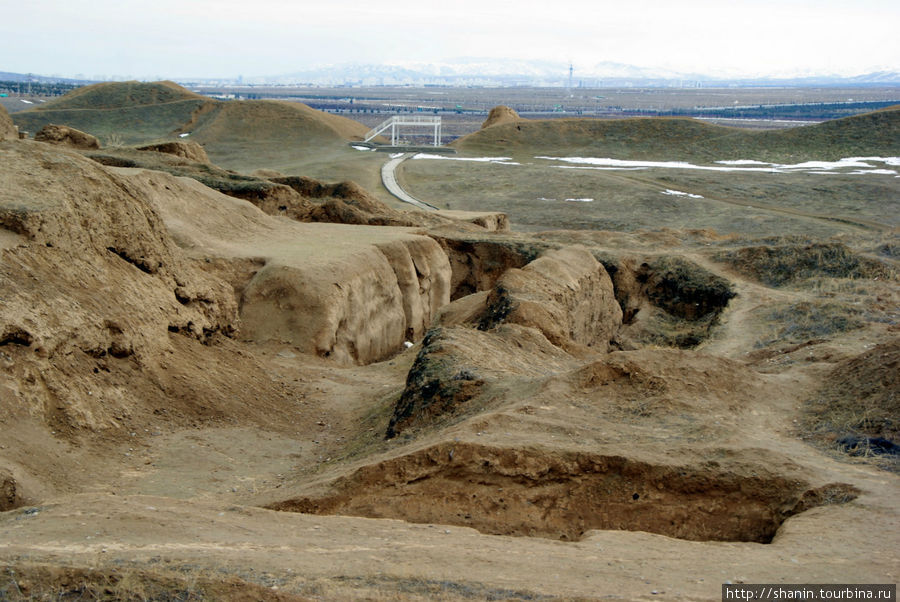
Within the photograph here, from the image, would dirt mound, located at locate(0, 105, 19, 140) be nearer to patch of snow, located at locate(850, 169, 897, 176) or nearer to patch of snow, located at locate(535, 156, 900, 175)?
patch of snow, located at locate(535, 156, 900, 175)

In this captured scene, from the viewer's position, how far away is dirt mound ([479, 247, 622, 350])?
633 inches

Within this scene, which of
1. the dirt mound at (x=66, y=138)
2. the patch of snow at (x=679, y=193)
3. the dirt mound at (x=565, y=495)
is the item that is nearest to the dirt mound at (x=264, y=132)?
the patch of snow at (x=679, y=193)

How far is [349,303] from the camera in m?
18.0

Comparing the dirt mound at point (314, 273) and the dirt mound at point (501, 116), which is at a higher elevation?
the dirt mound at point (501, 116)

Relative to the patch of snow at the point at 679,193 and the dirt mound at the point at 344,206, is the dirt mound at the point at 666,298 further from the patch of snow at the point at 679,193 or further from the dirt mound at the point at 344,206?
the patch of snow at the point at 679,193

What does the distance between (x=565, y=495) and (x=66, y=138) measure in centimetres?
2865

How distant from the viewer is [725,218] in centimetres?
4091

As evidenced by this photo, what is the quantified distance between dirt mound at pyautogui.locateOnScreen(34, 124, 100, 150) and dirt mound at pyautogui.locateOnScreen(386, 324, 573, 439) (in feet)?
73.1

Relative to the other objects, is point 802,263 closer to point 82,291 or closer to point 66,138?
point 82,291

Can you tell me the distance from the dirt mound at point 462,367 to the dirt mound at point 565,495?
2.15 metres

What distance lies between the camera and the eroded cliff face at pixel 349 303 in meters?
16.9

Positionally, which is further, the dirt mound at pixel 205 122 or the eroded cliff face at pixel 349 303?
the dirt mound at pixel 205 122

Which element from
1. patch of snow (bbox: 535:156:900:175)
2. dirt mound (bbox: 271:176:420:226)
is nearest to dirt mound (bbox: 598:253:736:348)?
dirt mound (bbox: 271:176:420:226)

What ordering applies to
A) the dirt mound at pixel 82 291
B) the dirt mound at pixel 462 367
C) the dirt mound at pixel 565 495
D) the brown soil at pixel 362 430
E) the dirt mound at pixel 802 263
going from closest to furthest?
the brown soil at pixel 362 430
the dirt mound at pixel 565 495
the dirt mound at pixel 82 291
the dirt mound at pixel 462 367
the dirt mound at pixel 802 263
